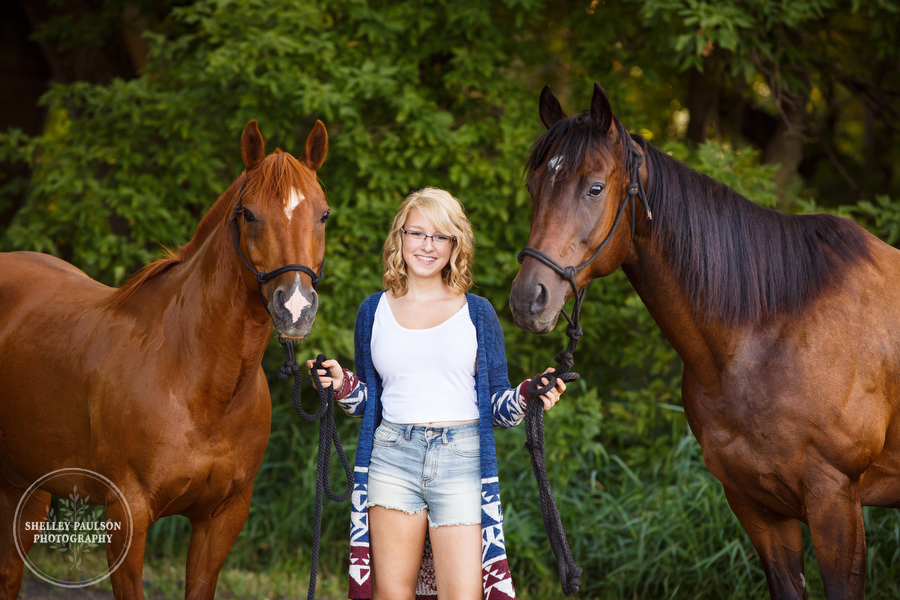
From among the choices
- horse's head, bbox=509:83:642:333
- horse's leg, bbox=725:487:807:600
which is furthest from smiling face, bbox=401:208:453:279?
horse's leg, bbox=725:487:807:600

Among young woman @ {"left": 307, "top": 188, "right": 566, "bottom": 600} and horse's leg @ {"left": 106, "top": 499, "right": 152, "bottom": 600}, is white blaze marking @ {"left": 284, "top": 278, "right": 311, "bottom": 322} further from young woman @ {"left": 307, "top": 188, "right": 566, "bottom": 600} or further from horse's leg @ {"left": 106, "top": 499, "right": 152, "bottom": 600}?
horse's leg @ {"left": 106, "top": 499, "right": 152, "bottom": 600}

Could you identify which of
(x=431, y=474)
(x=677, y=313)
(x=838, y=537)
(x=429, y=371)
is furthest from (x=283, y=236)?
(x=838, y=537)

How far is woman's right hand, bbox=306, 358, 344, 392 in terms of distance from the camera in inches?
90.4

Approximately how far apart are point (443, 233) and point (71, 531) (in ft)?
8.22

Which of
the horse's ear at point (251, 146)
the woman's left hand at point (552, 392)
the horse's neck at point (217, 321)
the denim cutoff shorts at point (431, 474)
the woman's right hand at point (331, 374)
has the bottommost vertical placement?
the denim cutoff shorts at point (431, 474)

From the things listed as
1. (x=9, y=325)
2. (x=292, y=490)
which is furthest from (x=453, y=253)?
(x=292, y=490)

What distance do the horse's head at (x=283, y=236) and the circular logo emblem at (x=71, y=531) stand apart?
3.15 ft

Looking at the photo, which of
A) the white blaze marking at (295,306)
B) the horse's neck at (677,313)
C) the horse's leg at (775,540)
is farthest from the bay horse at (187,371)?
the horse's leg at (775,540)

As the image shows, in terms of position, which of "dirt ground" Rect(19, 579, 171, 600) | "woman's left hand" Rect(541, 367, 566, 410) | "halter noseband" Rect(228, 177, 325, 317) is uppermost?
"halter noseband" Rect(228, 177, 325, 317)

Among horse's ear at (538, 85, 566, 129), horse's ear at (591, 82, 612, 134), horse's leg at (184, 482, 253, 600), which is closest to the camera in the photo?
horse's ear at (591, 82, 612, 134)

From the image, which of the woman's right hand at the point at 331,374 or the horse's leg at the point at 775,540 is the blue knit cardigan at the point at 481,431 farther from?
the horse's leg at the point at 775,540

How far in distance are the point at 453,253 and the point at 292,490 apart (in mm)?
3011

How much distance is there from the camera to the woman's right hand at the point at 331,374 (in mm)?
2297

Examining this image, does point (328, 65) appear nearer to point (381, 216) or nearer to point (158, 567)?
point (381, 216)
